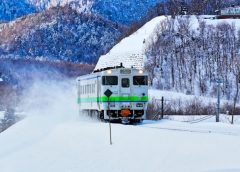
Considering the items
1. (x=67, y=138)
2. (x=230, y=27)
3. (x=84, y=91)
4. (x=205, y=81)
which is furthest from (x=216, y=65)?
(x=67, y=138)

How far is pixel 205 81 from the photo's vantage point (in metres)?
82.3

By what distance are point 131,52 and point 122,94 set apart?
211 feet

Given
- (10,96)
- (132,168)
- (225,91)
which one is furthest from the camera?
(10,96)

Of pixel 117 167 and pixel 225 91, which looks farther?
pixel 225 91

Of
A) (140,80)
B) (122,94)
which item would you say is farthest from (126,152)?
(140,80)

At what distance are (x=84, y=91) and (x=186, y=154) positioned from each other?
58.9 feet

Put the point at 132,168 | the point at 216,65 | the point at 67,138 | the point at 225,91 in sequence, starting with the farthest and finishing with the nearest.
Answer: the point at 216,65, the point at 225,91, the point at 67,138, the point at 132,168

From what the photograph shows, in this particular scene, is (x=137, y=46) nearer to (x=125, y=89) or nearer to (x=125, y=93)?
(x=125, y=89)

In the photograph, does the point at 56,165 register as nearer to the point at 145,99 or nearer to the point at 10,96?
the point at 145,99

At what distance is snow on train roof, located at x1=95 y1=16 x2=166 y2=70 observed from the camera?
9031 centimetres

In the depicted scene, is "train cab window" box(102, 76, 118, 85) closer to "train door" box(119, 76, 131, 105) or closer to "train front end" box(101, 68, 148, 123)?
"train front end" box(101, 68, 148, 123)

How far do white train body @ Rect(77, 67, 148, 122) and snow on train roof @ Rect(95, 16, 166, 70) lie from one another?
185 feet

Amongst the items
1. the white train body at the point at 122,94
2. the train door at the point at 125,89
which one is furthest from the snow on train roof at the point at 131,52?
the train door at the point at 125,89

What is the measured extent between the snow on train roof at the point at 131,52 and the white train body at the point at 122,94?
56285 mm
